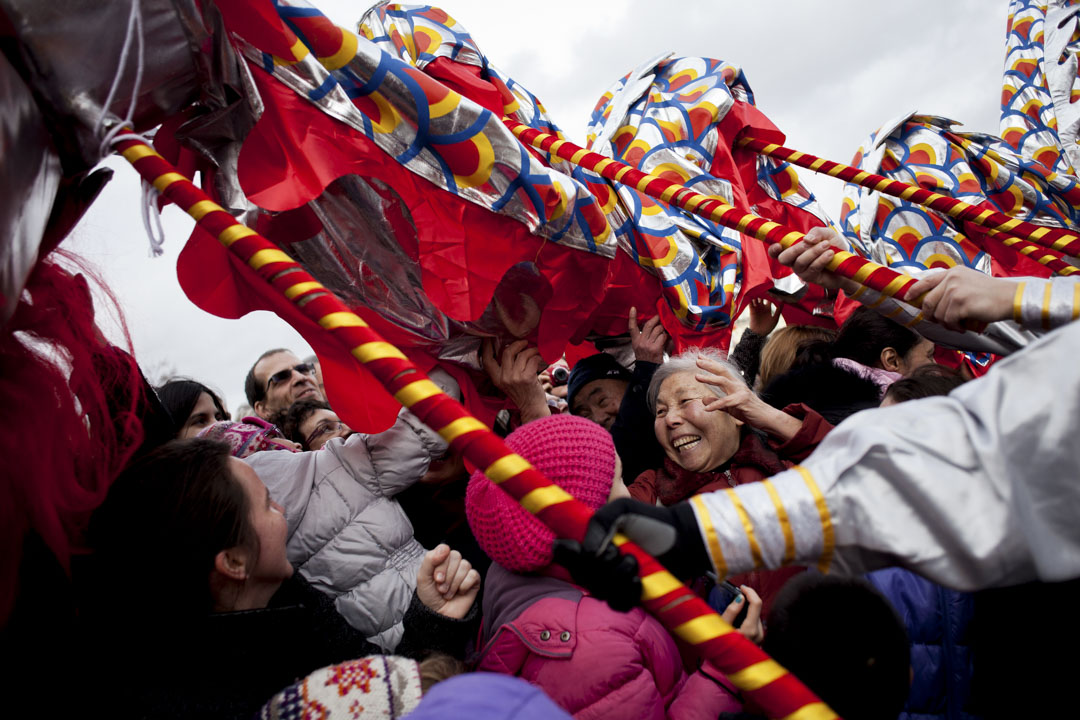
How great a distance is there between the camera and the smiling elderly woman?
6.03 ft

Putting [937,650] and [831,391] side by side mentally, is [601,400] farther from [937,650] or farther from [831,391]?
[937,650]

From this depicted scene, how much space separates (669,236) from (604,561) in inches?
56.6

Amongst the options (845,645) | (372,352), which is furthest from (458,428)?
(845,645)

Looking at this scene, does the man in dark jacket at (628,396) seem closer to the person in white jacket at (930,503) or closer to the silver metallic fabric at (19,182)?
the person in white jacket at (930,503)

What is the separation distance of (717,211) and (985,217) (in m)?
0.79

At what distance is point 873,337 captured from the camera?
8.44 feet

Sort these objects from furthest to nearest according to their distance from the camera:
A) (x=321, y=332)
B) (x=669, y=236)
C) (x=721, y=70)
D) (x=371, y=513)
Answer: (x=721, y=70)
(x=669, y=236)
(x=371, y=513)
(x=321, y=332)

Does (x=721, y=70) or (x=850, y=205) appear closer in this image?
(x=721, y=70)

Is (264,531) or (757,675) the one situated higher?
(757,675)

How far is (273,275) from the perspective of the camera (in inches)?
40.6

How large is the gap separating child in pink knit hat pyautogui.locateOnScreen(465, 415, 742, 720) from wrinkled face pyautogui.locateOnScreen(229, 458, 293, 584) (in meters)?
0.39

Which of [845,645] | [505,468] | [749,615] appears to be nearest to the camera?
[505,468]

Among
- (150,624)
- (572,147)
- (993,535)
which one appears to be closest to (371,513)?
(150,624)

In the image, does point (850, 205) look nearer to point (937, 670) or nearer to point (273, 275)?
point (937, 670)
